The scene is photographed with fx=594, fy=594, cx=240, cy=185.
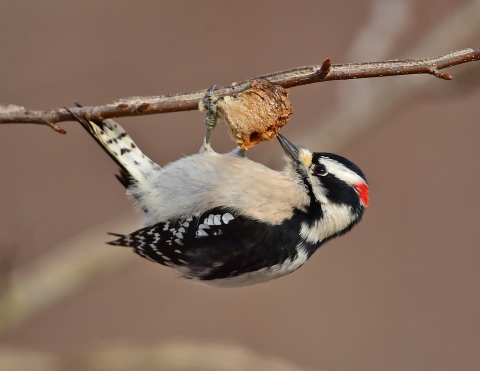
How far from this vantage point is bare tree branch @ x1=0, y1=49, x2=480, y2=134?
2.42 m

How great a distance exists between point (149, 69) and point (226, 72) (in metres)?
0.71

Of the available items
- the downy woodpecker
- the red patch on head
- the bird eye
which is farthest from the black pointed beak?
the red patch on head

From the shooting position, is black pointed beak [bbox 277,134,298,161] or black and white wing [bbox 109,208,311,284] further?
black pointed beak [bbox 277,134,298,161]

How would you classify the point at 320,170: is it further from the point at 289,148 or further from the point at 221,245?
the point at 221,245

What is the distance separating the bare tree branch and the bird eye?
934mm

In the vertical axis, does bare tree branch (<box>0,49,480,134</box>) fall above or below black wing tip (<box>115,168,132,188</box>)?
below

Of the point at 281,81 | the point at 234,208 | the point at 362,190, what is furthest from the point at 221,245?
the point at 281,81

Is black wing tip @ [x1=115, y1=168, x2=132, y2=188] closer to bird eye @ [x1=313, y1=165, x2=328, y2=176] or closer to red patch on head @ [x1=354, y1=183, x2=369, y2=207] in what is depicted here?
bird eye @ [x1=313, y1=165, x2=328, y2=176]

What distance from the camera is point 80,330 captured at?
201 inches

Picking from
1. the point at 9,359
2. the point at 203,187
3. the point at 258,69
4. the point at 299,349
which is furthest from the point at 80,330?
the point at 258,69

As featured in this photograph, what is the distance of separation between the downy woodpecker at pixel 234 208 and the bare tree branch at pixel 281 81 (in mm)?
468

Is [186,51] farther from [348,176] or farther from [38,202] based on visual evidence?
[348,176]

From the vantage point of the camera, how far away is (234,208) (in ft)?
11.0

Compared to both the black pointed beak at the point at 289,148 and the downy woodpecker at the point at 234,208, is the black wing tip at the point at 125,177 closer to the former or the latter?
the downy woodpecker at the point at 234,208
